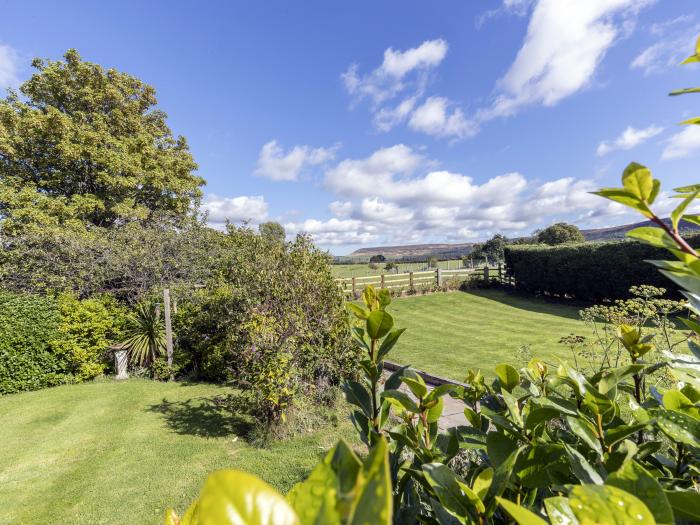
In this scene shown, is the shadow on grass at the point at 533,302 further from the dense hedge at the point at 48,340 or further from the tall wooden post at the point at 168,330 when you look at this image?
the dense hedge at the point at 48,340

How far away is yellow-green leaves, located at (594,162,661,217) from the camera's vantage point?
0.56m

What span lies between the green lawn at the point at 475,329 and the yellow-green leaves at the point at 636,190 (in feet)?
18.4

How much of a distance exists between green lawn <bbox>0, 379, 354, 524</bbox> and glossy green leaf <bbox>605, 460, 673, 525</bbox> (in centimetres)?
414

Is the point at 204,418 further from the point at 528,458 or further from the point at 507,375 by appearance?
the point at 528,458

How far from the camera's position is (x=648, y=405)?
0.92 meters

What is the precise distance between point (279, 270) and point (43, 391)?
252 inches

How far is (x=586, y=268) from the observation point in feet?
52.3

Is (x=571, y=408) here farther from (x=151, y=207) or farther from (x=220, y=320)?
(x=151, y=207)

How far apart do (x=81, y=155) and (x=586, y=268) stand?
2301 centimetres

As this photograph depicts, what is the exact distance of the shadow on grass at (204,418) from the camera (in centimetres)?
531

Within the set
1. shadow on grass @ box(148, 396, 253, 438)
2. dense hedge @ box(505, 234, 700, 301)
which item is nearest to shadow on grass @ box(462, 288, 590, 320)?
dense hedge @ box(505, 234, 700, 301)

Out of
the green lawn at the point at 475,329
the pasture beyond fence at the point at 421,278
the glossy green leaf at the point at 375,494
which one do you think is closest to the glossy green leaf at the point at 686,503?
the glossy green leaf at the point at 375,494

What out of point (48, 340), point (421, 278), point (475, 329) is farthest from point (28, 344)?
point (421, 278)

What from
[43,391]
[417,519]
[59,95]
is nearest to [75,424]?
[43,391]
